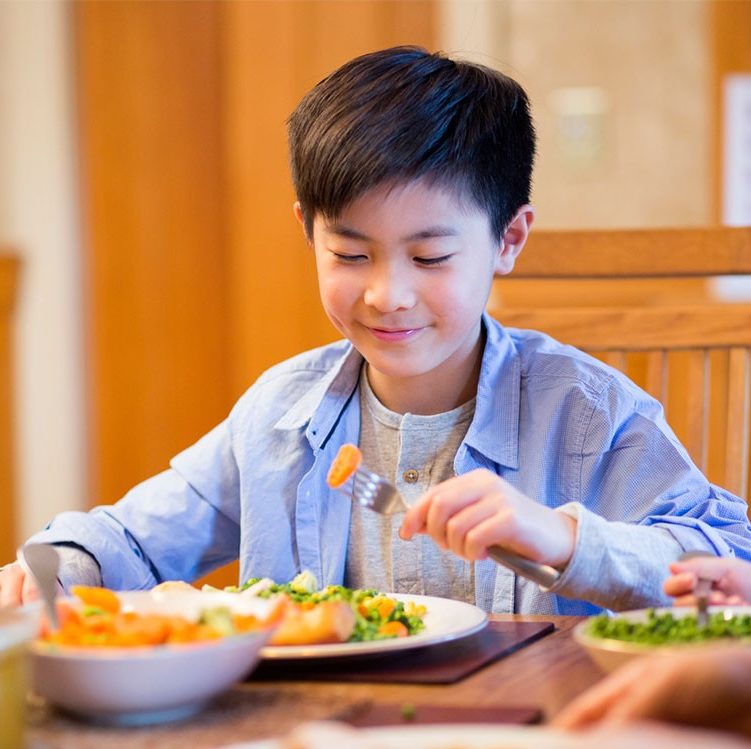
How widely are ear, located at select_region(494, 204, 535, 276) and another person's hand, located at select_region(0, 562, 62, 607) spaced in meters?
0.66

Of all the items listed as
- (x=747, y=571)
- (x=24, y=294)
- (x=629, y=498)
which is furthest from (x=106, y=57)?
(x=747, y=571)

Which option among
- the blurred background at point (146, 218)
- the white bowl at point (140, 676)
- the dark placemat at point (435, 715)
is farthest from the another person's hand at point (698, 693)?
the blurred background at point (146, 218)

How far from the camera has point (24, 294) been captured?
3.59 metres

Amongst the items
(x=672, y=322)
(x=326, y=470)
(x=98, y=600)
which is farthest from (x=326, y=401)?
(x=98, y=600)

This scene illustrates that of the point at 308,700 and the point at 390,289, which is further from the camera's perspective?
the point at 390,289

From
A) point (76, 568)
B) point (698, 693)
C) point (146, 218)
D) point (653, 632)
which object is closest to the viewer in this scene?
point (698, 693)

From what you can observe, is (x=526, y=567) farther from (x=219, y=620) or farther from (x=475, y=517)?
(x=219, y=620)

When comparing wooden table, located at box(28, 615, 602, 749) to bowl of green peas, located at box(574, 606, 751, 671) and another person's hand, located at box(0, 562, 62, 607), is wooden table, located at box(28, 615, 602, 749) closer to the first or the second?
bowl of green peas, located at box(574, 606, 751, 671)

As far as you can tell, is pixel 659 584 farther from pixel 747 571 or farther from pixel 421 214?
pixel 421 214

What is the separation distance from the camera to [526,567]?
1.05 metres

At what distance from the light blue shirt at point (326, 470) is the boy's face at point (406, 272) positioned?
113 millimetres

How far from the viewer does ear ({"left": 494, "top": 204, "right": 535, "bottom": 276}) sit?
1500mm

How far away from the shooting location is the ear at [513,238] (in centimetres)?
150

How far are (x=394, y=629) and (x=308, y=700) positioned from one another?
0.63 feet
